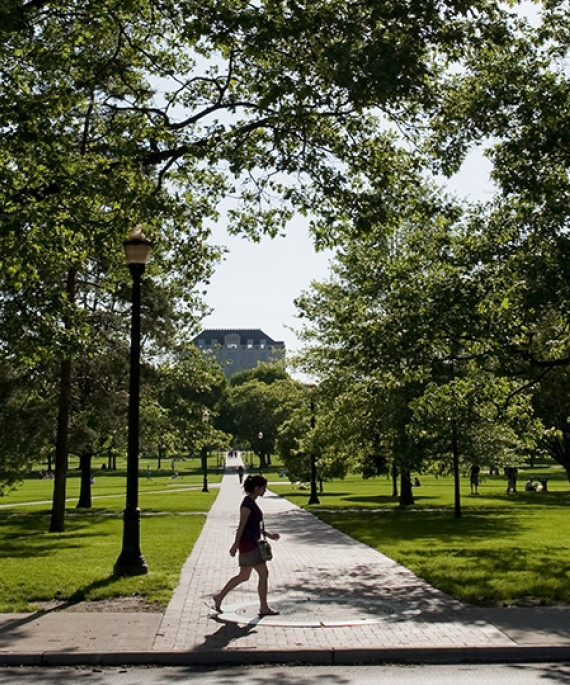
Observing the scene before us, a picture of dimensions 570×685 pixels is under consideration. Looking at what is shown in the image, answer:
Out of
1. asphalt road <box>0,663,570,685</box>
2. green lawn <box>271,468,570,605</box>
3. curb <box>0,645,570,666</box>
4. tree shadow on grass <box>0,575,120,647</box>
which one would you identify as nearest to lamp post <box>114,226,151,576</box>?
tree shadow on grass <box>0,575,120,647</box>

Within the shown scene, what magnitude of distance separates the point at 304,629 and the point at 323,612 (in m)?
1.06

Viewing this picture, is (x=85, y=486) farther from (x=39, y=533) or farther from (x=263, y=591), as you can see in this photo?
(x=263, y=591)

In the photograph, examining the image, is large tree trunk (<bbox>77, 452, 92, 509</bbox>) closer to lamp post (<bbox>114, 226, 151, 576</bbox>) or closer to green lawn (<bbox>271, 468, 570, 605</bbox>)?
green lawn (<bbox>271, 468, 570, 605</bbox>)

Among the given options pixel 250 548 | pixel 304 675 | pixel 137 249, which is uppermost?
pixel 137 249

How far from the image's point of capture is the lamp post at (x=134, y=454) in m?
13.4

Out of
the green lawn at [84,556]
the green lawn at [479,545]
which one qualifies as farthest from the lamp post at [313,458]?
the green lawn at [84,556]

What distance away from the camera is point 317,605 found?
10844mm

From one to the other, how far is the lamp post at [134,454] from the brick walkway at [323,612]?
32.7 inches

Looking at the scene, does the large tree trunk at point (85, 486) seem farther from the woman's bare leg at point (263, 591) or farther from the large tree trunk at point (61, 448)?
the woman's bare leg at point (263, 591)

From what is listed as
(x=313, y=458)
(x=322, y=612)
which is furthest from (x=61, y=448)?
(x=313, y=458)

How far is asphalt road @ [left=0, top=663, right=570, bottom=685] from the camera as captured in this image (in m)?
7.42

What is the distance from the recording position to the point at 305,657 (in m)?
8.19

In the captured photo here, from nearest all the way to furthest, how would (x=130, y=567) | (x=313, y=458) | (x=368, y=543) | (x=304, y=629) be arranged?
(x=304, y=629)
(x=130, y=567)
(x=368, y=543)
(x=313, y=458)

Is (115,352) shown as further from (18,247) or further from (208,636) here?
(208,636)
